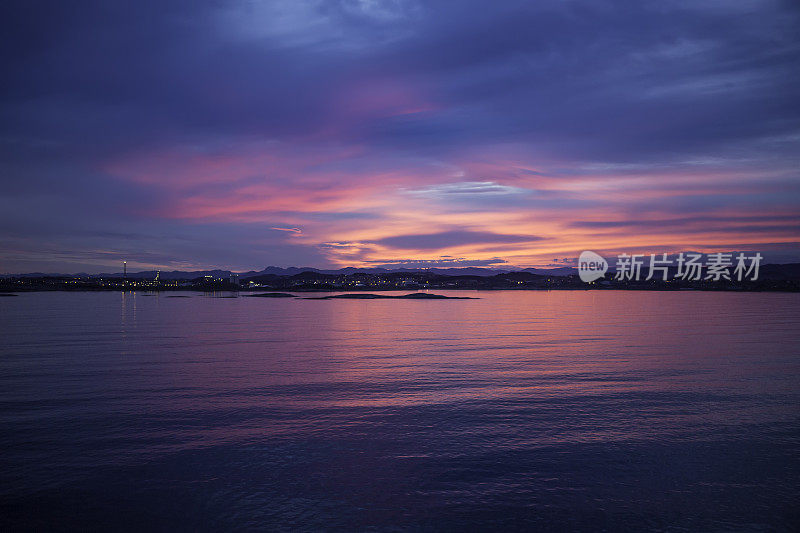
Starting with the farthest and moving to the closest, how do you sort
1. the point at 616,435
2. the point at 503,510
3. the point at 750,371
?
the point at 750,371
the point at 616,435
the point at 503,510

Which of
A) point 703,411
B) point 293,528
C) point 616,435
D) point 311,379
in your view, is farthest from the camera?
point 311,379

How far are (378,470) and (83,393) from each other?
1608cm

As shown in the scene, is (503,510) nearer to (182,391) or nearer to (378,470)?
(378,470)

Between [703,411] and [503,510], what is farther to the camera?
[703,411]

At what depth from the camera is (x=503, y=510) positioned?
10977 mm

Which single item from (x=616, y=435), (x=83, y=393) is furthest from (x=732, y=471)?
(x=83, y=393)

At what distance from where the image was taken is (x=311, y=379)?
2584cm

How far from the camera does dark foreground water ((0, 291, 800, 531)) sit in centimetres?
1091

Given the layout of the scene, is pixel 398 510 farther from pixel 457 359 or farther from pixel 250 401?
Answer: pixel 457 359

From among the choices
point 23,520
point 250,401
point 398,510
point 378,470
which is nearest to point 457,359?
point 250,401

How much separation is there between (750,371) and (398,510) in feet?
84.6

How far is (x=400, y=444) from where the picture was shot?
15.2 metres

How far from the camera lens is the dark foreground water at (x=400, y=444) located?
35.8 ft

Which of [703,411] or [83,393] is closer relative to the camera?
[703,411]
